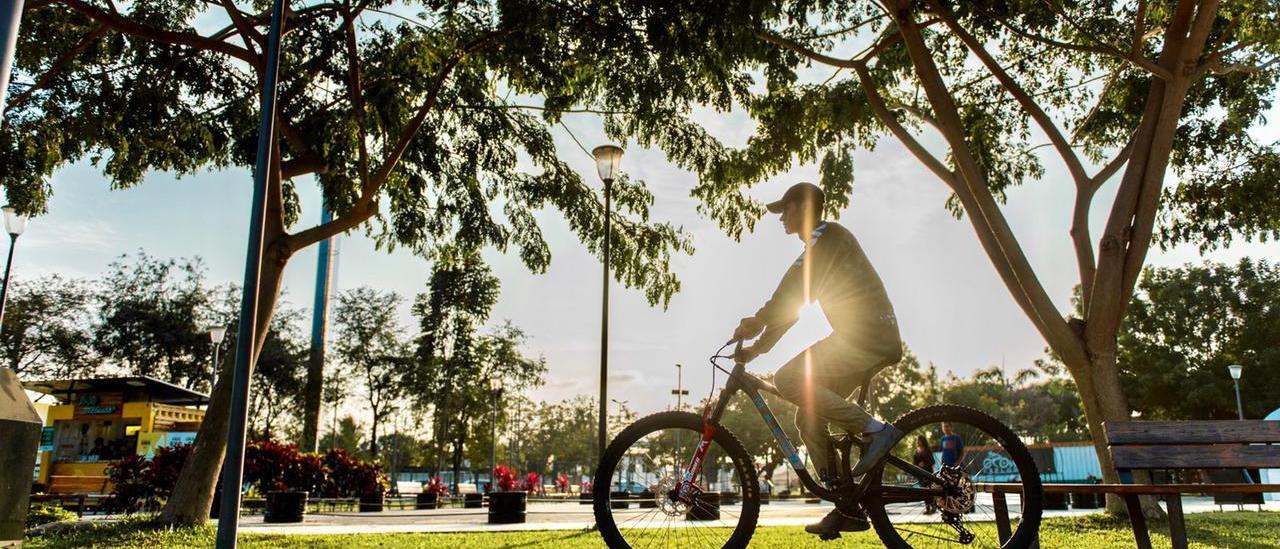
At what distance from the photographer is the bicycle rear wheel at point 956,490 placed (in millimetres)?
4480

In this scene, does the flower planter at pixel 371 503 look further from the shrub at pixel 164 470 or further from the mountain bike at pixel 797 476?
the mountain bike at pixel 797 476

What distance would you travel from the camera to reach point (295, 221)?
13.9m

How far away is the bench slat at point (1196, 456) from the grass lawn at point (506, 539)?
272 cm

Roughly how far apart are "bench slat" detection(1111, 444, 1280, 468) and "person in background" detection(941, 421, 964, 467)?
128cm

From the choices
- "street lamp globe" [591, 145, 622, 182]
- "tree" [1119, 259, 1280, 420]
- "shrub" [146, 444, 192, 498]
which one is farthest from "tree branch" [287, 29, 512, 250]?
"tree" [1119, 259, 1280, 420]

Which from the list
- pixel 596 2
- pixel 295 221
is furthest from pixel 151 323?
pixel 596 2

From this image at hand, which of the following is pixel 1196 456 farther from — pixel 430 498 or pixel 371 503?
pixel 430 498

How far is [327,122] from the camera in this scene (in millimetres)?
11609

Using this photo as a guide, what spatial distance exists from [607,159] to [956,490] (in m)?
9.71

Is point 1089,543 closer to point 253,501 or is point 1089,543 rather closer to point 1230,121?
point 1230,121

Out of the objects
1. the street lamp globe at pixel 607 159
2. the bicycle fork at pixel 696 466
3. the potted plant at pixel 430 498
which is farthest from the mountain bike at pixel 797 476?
the potted plant at pixel 430 498

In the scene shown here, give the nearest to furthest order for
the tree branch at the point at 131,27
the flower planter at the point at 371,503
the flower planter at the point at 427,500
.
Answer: the tree branch at the point at 131,27 → the flower planter at the point at 371,503 → the flower planter at the point at 427,500

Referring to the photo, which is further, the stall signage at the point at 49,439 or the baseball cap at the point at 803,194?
the stall signage at the point at 49,439

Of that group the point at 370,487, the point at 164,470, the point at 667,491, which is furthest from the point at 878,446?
the point at 370,487
